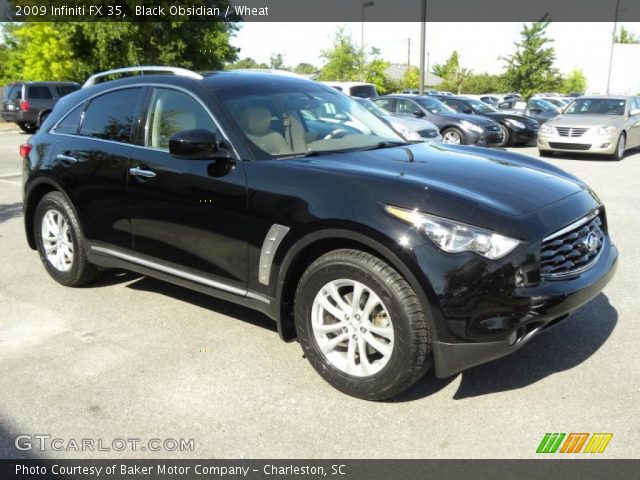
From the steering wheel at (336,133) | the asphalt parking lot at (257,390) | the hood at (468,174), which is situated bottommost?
the asphalt parking lot at (257,390)

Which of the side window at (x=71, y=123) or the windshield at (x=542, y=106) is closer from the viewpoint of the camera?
the side window at (x=71, y=123)

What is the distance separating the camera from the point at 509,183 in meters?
3.46

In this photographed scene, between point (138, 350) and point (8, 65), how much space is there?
48397 millimetres

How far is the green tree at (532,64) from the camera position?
3669 centimetres

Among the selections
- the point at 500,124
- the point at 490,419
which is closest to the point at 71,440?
the point at 490,419

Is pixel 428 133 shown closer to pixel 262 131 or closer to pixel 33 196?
pixel 33 196

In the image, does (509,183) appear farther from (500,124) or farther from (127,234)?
(500,124)

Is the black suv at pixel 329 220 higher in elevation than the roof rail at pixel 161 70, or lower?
lower

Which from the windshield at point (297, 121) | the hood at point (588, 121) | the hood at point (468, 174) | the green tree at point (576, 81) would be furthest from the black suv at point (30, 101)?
the green tree at point (576, 81)

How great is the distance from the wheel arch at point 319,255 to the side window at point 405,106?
13584 millimetres

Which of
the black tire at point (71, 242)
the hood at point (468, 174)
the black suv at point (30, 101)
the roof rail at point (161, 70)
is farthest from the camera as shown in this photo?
the black suv at point (30, 101)

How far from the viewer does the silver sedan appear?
14016 millimetres

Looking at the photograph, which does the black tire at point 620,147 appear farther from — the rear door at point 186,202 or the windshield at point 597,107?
the rear door at point 186,202

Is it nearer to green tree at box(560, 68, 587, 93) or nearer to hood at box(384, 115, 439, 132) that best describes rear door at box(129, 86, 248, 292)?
hood at box(384, 115, 439, 132)
